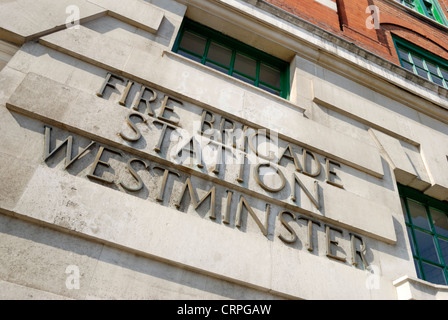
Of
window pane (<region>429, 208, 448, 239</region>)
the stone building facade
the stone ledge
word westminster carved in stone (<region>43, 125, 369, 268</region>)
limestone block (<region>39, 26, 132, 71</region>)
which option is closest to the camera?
the stone building facade

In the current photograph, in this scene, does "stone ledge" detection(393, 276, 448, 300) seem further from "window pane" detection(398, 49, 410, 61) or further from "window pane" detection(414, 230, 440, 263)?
"window pane" detection(398, 49, 410, 61)

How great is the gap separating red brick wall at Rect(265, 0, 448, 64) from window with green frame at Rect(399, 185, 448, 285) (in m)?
4.45

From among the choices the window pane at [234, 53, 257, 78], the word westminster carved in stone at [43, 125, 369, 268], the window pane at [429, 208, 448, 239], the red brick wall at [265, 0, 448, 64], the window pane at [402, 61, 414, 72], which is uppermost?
the red brick wall at [265, 0, 448, 64]

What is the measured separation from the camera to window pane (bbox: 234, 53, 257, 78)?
7158 millimetres

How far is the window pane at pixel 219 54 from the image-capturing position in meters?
7.05

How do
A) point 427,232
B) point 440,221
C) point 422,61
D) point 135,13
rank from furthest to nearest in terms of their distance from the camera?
point 422,61 → point 440,221 → point 427,232 → point 135,13

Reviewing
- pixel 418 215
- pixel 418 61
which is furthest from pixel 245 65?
pixel 418 61

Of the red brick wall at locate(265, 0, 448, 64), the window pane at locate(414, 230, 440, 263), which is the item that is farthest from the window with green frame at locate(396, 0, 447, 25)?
the window pane at locate(414, 230, 440, 263)

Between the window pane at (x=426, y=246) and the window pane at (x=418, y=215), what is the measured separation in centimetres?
21

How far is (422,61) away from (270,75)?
636 cm

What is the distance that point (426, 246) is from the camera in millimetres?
6082

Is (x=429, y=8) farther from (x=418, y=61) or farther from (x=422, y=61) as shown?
(x=418, y=61)

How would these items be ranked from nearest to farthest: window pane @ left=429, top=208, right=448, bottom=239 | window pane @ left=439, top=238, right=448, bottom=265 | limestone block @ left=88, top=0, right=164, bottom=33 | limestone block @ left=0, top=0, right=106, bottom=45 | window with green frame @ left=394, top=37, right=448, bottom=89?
limestone block @ left=0, top=0, right=106, bottom=45 → limestone block @ left=88, top=0, right=164, bottom=33 → window pane @ left=439, top=238, right=448, bottom=265 → window pane @ left=429, top=208, right=448, bottom=239 → window with green frame @ left=394, top=37, right=448, bottom=89

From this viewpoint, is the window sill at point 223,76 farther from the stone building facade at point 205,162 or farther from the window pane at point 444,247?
the window pane at point 444,247
